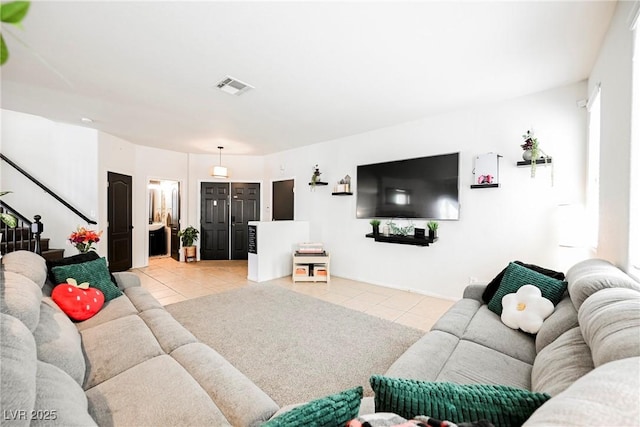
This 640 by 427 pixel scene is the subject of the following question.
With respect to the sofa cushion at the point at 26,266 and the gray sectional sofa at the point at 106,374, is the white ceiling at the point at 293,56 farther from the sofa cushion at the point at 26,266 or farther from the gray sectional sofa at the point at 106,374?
the gray sectional sofa at the point at 106,374

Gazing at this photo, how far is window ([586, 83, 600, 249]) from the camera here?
8.75 ft

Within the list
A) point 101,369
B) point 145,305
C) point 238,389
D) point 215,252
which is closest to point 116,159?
point 215,252

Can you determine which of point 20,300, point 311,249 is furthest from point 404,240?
point 20,300

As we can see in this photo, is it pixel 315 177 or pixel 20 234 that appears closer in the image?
pixel 20 234

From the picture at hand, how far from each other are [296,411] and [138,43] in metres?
2.80

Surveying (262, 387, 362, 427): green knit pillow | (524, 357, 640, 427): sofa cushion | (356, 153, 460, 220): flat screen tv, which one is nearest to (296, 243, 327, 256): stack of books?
(356, 153, 460, 220): flat screen tv

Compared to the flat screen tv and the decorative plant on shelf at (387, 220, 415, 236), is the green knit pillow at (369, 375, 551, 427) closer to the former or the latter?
the flat screen tv

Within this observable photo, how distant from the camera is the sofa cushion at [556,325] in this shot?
158cm

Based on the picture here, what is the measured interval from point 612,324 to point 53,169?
6.72 metres

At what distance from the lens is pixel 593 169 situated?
9.15ft

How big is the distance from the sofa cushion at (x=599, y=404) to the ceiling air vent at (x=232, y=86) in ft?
10.4

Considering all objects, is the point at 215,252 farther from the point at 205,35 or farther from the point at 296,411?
the point at 296,411

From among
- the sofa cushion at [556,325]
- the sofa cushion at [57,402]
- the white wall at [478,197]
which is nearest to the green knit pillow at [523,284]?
the sofa cushion at [556,325]

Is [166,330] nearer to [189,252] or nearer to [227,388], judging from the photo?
[227,388]
